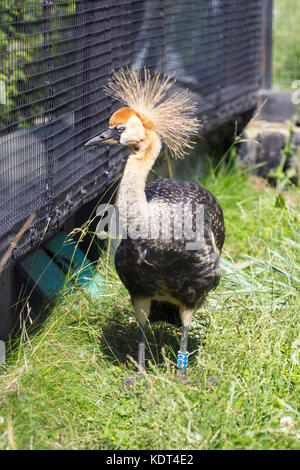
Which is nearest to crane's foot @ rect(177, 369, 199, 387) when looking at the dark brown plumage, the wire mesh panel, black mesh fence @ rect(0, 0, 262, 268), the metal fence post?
the dark brown plumage

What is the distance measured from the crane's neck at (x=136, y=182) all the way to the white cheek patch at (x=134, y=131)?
0.10ft

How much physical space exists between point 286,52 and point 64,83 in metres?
5.31

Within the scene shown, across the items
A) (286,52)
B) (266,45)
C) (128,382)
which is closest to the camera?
(128,382)

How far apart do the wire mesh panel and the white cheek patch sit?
4674 mm

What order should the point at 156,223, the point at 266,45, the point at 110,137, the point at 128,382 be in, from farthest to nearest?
the point at 266,45
the point at 128,382
the point at 110,137
the point at 156,223

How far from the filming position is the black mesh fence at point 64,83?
306 centimetres

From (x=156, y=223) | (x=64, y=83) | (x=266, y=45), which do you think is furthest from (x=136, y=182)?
(x=266, y=45)

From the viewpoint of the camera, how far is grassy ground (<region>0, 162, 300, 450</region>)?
9.18 ft

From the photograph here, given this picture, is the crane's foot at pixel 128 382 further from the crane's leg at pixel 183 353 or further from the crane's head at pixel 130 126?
the crane's head at pixel 130 126

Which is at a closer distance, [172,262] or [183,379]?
[172,262]

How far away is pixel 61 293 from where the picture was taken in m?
3.82

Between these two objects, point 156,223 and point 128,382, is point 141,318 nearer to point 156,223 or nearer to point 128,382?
point 128,382

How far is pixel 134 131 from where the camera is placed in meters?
3.14

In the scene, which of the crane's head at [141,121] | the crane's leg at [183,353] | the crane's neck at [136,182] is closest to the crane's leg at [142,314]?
the crane's leg at [183,353]
